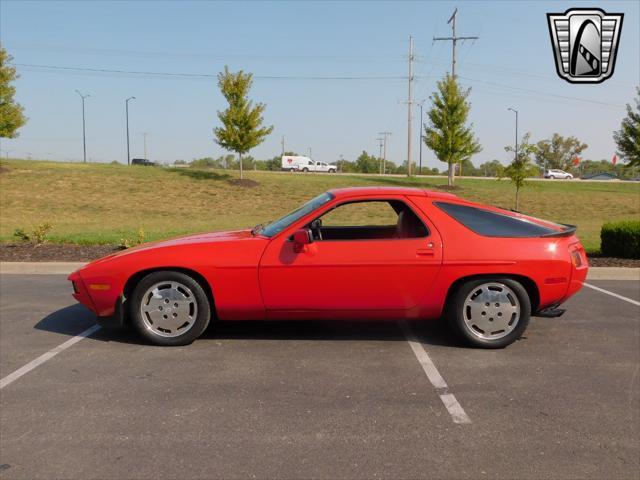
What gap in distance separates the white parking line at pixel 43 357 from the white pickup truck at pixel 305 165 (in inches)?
2358

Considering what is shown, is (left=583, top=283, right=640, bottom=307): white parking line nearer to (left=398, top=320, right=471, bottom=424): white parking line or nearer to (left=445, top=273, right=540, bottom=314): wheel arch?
(left=445, top=273, right=540, bottom=314): wheel arch

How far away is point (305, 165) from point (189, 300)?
6284 centimetres

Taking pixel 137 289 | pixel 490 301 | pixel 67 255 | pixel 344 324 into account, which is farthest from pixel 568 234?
pixel 67 255

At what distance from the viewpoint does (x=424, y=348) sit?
488 centimetres

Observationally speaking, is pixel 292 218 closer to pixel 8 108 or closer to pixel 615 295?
pixel 615 295

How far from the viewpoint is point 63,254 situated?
9.96m

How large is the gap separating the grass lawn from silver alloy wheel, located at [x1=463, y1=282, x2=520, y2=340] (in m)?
11.9

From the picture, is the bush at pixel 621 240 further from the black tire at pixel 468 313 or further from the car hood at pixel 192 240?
the car hood at pixel 192 240

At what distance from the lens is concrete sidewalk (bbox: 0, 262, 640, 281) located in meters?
8.42

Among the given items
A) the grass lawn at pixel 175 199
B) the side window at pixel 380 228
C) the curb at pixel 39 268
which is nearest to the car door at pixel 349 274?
the side window at pixel 380 228

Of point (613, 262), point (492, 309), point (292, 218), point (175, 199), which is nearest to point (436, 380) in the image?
point (492, 309)

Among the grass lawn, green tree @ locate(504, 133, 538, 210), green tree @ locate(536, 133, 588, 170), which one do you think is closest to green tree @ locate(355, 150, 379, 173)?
green tree @ locate(536, 133, 588, 170)

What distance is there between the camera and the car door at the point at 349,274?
4.73m

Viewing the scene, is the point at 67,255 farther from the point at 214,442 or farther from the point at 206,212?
the point at 206,212
